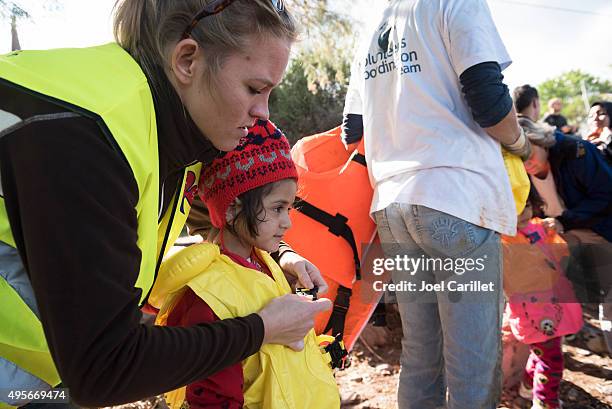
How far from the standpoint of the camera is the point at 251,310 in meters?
1.38

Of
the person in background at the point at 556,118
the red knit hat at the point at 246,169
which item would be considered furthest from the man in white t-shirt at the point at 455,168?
the person in background at the point at 556,118

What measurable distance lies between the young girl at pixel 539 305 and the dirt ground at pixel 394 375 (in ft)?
0.96

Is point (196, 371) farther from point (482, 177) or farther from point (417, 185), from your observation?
point (482, 177)

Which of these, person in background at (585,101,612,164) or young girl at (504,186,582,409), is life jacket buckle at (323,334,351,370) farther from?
person in background at (585,101,612,164)

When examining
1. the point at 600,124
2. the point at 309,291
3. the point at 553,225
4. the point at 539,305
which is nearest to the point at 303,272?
the point at 309,291

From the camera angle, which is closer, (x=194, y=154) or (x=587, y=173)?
(x=194, y=154)

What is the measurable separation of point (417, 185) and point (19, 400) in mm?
1558

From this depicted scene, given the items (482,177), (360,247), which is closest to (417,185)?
(482,177)

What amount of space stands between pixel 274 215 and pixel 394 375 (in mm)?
2462

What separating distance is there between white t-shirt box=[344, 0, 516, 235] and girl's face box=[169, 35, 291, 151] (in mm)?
970

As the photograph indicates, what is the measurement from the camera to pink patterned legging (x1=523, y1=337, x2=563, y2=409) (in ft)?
10.1

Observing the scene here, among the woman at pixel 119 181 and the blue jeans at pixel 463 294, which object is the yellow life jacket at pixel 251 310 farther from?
the blue jeans at pixel 463 294

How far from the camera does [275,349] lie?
1382mm

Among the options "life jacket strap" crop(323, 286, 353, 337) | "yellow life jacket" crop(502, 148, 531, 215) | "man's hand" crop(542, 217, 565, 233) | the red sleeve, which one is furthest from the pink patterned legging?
the red sleeve
